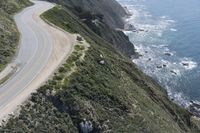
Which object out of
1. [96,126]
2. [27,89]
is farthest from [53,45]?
[96,126]

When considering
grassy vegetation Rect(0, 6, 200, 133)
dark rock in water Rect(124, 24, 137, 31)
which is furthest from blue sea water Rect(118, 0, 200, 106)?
grassy vegetation Rect(0, 6, 200, 133)

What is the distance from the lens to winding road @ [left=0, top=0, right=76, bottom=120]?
5931 cm

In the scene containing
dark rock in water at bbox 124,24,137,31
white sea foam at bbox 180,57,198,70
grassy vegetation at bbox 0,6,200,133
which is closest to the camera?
grassy vegetation at bbox 0,6,200,133

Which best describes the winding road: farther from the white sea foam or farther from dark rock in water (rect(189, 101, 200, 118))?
the white sea foam

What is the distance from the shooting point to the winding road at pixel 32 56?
2335 inches

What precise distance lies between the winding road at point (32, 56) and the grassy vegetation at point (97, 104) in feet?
6.41

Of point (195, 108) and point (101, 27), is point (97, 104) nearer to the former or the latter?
point (195, 108)

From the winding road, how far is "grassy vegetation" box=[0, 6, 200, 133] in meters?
1.95

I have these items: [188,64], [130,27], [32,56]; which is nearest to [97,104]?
[32,56]

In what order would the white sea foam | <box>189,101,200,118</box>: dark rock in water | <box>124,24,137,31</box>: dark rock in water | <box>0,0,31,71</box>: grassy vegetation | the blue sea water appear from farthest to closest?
<box>124,24,137,31</box>: dark rock in water, the white sea foam, the blue sea water, <box>189,101,200,118</box>: dark rock in water, <box>0,0,31,71</box>: grassy vegetation

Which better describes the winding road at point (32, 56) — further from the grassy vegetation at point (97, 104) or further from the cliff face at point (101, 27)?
the cliff face at point (101, 27)

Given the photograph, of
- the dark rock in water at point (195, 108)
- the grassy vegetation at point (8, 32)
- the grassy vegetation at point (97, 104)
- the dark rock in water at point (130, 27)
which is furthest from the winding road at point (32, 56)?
the dark rock in water at point (130, 27)

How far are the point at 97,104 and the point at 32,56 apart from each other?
19.4 meters

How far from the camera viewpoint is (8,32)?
280 feet
